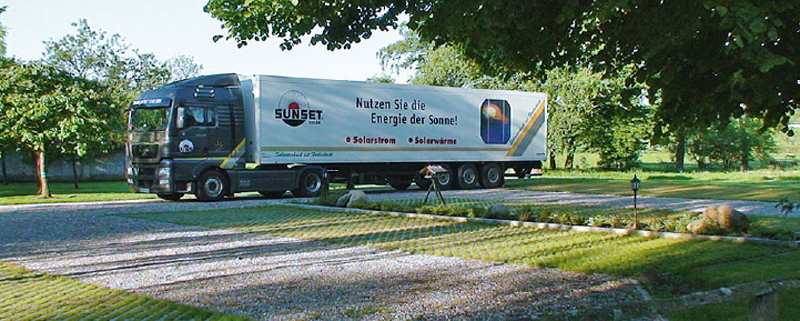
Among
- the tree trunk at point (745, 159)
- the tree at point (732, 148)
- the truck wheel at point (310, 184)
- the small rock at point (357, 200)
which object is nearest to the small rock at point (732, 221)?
the small rock at point (357, 200)

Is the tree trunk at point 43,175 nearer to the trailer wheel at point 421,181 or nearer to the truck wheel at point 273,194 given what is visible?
the truck wheel at point 273,194

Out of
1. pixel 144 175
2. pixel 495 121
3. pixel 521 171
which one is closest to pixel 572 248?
pixel 144 175

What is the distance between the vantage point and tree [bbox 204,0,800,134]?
21.5 ft

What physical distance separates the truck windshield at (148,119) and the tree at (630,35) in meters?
11.6

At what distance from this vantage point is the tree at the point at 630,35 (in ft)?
21.5

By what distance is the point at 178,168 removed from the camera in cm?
1873

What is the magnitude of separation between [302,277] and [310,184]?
13.5m

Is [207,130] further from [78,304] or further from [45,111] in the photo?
[78,304]

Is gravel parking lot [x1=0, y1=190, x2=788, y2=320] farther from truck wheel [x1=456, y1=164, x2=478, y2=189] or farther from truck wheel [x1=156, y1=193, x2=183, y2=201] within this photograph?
truck wheel [x1=456, y1=164, x2=478, y2=189]

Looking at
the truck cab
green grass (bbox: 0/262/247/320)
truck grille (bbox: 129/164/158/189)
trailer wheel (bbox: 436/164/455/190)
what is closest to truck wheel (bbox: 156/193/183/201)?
the truck cab

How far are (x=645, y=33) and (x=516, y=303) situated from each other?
2.99m

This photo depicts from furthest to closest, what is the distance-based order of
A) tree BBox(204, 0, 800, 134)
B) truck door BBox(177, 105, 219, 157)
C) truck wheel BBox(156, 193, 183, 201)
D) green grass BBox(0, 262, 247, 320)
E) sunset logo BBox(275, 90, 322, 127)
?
truck wheel BBox(156, 193, 183, 201)
sunset logo BBox(275, 90, 322, 127)
truck door BBox(177, 105, 219, 157)
tree BBox(204, 0, 800, 134)
green grass BBox(0, 262, 247, 320)

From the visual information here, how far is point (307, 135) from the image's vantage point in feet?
67.2

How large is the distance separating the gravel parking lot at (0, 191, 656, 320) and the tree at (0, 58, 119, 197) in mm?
9799
